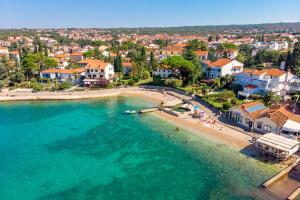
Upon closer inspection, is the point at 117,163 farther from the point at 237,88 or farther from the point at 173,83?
the point at 173,83

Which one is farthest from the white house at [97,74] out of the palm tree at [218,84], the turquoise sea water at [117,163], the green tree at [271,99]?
the green tree at [271,99]

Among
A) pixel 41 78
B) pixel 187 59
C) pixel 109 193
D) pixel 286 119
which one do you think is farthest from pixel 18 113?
pixel 286 119

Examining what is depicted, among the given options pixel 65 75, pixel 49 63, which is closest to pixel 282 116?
pixel 65 75

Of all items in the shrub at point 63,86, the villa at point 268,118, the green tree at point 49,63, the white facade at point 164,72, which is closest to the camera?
the villa at point 268,118

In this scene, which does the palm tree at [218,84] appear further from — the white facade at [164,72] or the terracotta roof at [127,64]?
the terracotta roof at [127,64]

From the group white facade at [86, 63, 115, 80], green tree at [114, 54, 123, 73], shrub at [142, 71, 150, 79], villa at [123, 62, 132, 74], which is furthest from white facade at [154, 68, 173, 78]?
white facade at [86, 63, 115, 80]

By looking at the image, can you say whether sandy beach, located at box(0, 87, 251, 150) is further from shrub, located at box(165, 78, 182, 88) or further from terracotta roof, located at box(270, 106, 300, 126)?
terracotta roof, located at box(270, 106, 300, 126)
